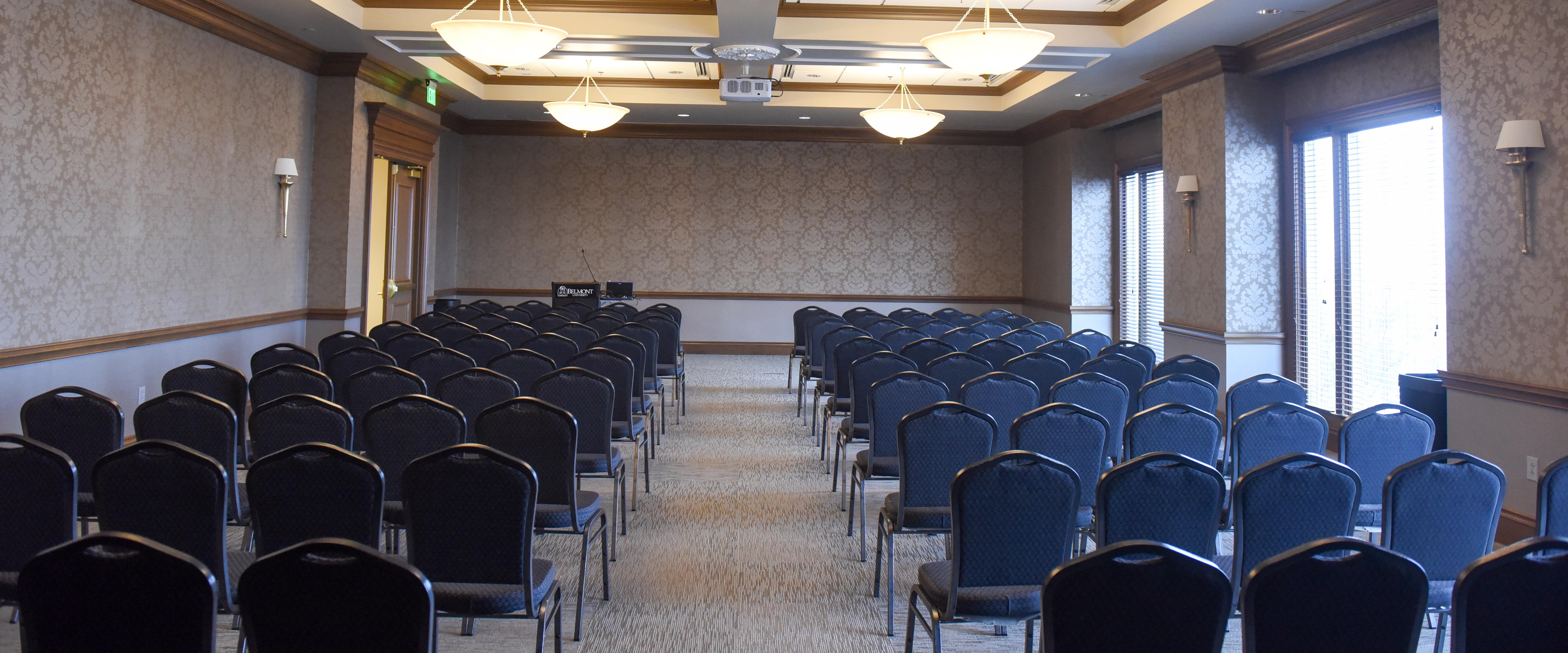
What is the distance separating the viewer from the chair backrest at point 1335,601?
6.89 ft

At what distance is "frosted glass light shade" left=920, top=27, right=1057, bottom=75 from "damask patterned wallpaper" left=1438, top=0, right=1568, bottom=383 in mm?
2351

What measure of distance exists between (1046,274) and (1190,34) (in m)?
5.77

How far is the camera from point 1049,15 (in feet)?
28.9

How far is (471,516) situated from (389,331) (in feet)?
17.0

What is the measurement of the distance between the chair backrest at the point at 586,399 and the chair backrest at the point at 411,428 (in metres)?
0.91

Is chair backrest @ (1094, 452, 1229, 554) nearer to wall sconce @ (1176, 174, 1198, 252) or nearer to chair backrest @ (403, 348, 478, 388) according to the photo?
chair backrest @ (403, 348, 478, 388)

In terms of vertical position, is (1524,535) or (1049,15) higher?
(1049,15)

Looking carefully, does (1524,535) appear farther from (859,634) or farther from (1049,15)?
(1049,15)

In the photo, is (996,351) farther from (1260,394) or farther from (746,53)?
(746,53)

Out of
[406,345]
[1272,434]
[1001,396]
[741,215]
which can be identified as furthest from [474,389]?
[741,215]

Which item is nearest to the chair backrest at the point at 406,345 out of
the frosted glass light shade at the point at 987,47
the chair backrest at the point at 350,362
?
the chair backrest at the point at 350,362

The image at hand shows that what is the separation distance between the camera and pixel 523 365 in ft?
19.1

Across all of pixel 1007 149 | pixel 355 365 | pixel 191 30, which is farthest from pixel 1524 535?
pixel 1007 149

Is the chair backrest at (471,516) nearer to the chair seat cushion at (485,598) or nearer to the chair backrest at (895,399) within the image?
the chair seat cushion at (485,598)
